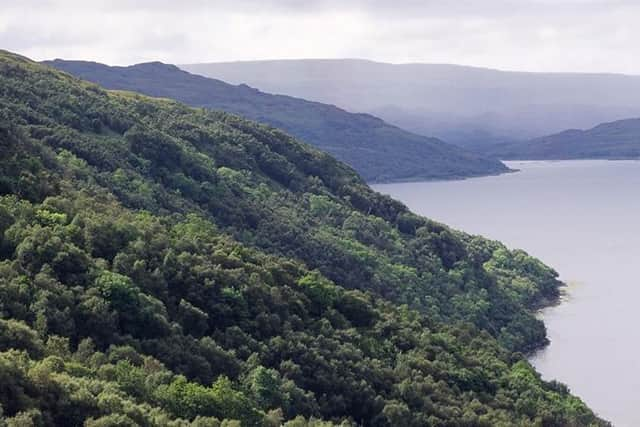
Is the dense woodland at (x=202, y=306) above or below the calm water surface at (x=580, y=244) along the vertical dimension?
above

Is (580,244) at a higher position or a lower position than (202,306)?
lower

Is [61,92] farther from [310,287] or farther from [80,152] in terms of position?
[310,287]

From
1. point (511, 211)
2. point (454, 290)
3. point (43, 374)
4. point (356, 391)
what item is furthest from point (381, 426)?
point (511, 211)

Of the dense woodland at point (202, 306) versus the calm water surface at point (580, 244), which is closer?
the dense woodland at point (202, 306)

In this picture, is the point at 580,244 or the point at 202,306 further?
the point at 580,244
